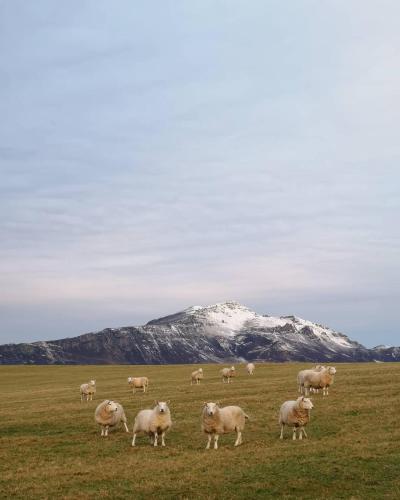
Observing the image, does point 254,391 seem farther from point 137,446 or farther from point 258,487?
point 258,487

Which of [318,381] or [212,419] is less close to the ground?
[318,381]

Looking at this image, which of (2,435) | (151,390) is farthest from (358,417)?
(151,390)

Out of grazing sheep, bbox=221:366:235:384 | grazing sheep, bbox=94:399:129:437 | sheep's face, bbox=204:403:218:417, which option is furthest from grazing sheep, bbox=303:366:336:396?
grazing sheep, bbox=221:366:235:384

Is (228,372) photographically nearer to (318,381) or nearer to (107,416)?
(318,381)

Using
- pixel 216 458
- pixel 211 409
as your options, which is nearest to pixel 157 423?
pixel 211 409

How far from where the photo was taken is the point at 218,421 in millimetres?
20688

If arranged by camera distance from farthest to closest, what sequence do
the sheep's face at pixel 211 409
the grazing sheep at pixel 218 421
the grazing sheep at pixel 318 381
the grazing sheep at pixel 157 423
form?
the grazing sheep at pixel 318 381 → the grazing sheep at pixel 157 423 → the grazing sheep at pixel 218 421 → the sheep's face at pixel 211 409

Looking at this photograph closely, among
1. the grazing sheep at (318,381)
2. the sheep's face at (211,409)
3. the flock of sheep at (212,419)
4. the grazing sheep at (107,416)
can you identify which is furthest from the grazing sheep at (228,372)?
the sheep's face at (211,409)

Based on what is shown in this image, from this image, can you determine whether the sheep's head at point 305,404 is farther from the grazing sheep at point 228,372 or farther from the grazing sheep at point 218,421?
the grazing sheep at point 228,372

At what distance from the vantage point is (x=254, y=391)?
38.3 meters

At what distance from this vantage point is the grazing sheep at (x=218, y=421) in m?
20.5

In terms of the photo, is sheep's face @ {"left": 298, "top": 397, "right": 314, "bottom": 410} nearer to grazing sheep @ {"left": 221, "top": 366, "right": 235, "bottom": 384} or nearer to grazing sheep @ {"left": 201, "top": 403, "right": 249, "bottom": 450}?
grazing sheep @ {"left": 201, "top": 403, "right": 249, "bottom": 450}

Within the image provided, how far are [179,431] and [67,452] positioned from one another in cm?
520

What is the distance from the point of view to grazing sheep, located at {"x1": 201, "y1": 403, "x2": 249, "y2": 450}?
67.3 ft
